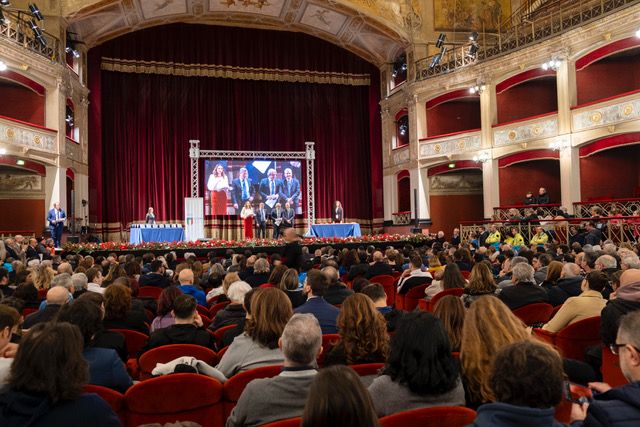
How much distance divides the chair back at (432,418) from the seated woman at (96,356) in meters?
1.63

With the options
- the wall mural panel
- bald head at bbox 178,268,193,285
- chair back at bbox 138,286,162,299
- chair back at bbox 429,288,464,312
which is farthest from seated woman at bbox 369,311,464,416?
A: the wall mural panel

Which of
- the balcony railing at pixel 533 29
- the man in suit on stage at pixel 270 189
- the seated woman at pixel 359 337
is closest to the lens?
the seated woman at pixel 359 337

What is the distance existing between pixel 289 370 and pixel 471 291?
295 cm

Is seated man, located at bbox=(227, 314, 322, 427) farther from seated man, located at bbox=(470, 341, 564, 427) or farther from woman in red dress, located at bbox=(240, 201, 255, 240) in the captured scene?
woman in red dress, located at bbox=(240, 201, 255, 240)

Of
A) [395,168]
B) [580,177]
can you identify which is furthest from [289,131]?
[580,177]

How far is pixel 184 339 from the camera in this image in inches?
145

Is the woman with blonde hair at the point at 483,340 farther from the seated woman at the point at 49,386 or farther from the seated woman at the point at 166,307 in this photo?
the seated woman at the point at 166,307

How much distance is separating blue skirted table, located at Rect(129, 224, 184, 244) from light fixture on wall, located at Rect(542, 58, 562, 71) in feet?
41.9

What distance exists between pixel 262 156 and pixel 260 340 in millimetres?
19078

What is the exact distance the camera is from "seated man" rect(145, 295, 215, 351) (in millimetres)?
3654

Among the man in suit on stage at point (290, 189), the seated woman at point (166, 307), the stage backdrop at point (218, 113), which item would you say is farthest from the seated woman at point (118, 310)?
the man in suit on stage at point (290, 189)

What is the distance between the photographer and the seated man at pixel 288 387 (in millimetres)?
2215

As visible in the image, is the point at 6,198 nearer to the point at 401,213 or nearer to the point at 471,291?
the point at 401,213

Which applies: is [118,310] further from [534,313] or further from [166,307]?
[534,313]
